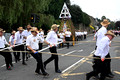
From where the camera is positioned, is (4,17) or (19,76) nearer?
(19,76)

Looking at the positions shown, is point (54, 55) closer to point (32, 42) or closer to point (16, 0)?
point (32, 42)

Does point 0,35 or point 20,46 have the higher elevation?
point 0,35

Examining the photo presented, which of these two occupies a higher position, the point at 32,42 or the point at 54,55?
the point at 32,42

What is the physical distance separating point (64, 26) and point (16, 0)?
6.25 m

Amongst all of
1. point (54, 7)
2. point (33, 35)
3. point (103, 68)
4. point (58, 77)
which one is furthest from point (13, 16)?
point (54, 7)

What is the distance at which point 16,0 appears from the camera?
1734 centimetres

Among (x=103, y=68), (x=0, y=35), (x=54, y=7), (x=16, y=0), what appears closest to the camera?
(x=103, y=68)

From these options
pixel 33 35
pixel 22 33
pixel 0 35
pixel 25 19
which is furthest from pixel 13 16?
pixel 33 35

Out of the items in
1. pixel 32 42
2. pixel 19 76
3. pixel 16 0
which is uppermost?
pixel 16 0

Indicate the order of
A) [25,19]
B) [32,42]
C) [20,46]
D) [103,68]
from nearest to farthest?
[103,68] < [32,42] < [20,46] < [25,19]

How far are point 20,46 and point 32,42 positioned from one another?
2.78m

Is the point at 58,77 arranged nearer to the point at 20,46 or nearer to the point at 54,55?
the point at 54,55

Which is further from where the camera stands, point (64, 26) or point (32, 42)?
point (64, 26)

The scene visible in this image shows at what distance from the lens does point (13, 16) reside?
1758cm
